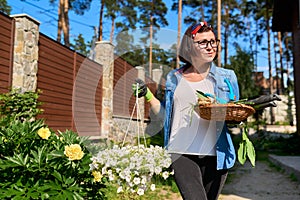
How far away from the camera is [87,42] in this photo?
27609 mm

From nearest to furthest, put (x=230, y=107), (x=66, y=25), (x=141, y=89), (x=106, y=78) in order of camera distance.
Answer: (x=230, y=107) → (x=141, y=89) → (x=106, y=78) → (x=66, y=25)

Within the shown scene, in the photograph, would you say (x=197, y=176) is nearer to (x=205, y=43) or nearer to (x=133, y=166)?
(x=133, y=166)

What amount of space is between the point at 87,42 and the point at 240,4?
1333 cm

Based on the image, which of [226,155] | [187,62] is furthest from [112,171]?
[187,62]

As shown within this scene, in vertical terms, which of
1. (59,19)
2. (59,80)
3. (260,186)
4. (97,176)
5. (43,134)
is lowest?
(260,186)

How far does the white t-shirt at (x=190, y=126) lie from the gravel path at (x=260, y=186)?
98.5 inches

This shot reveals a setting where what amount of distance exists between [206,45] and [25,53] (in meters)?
3.25

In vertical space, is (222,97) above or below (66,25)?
below

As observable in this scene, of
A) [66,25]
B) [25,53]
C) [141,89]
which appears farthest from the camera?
[66,25]

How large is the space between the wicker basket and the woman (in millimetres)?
112

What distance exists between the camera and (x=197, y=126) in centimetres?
150

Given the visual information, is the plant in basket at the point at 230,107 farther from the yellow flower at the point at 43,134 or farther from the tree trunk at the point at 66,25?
the tree trunk at the point at 66,25

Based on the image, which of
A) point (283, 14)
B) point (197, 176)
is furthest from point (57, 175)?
point (283, 14)

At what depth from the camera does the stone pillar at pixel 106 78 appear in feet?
22.4
